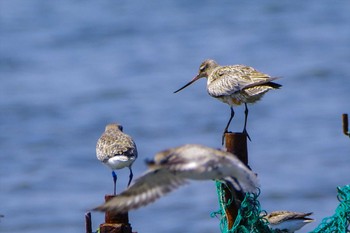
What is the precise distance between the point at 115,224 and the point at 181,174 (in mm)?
786

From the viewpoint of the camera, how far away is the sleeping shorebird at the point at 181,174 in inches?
359

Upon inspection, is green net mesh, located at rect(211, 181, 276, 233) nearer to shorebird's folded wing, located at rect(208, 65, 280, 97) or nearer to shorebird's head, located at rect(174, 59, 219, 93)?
shorebird's folded wing, located at rect(208, 65, 280, 97)


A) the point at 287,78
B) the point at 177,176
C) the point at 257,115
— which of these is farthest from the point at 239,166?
the point at 287,78

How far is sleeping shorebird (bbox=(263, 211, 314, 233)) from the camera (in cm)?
1162

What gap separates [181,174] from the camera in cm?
934

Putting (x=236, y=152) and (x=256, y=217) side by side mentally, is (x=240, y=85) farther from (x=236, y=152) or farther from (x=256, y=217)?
(x=256, y=217)

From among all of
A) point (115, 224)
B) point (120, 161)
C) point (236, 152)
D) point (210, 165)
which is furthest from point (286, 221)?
point (210, 165)

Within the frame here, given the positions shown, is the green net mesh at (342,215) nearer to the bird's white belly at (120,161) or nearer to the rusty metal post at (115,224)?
the rusty metal post at (115,224)

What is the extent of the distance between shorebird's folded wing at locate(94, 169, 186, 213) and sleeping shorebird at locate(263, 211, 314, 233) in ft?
7.68

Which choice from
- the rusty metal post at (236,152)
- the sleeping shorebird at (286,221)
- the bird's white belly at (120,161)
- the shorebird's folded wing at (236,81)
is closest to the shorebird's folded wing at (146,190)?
the rusty metal post at (236,152)

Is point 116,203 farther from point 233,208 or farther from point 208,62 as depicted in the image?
point 208,62

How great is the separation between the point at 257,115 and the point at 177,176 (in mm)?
16127

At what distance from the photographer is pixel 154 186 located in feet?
31.2

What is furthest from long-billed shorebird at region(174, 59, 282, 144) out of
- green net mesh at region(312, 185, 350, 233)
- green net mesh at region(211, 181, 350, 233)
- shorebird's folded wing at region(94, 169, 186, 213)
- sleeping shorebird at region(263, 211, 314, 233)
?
shorebird's folded wing at region(94, 169, 186, 213)
